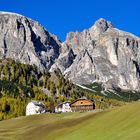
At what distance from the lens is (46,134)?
311 feet

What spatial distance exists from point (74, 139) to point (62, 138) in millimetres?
4491

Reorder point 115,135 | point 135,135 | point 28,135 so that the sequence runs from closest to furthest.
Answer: point 135,135, point 115,135, point 28,135

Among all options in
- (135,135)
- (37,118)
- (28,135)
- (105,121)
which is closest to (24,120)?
(37,118)

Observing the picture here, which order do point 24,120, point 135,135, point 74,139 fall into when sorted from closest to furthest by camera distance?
point 135,135 < point 74,139 < point 24,120

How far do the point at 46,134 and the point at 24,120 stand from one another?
57432 millimetres

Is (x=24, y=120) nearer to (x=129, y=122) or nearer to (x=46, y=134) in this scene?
(x=46, y=134)

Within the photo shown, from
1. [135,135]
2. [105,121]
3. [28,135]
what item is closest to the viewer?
[135,135]

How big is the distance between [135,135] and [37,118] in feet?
288

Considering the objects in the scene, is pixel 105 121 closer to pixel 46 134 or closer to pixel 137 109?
pixel 137 109

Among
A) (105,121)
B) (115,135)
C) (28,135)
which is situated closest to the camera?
(115,135)

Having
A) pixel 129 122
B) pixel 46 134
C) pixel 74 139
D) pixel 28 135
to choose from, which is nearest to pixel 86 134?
pixel 74 139

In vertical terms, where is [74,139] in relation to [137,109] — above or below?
below

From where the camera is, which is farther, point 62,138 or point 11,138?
point 11,138

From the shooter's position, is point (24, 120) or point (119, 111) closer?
point (119, 111)
